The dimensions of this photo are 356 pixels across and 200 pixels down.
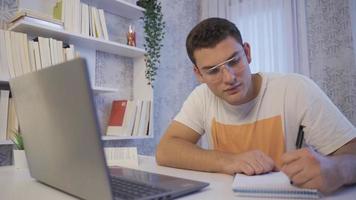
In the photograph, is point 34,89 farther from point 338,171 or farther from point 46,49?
point 46,49

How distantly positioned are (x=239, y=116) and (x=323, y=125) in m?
0.33

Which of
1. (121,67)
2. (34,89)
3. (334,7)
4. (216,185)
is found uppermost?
(334,7)

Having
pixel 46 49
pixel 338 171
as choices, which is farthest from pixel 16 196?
pixel 46 49

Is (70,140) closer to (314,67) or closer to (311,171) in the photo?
(311,171)

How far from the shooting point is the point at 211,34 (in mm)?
1103

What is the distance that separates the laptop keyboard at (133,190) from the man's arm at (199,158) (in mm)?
294

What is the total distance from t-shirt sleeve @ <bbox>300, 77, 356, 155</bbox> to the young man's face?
0.80ft

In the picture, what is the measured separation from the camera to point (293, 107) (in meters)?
1.10

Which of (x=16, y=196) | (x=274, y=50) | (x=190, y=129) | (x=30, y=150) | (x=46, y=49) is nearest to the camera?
(x=16, y=196)

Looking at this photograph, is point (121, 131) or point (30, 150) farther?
point (121, 131)

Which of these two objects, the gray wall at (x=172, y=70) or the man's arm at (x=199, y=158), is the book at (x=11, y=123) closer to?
the man's arm at (x=199, y=158)

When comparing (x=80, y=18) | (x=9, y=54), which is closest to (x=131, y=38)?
(x=80, y=18)

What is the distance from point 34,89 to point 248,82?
0.80 metres

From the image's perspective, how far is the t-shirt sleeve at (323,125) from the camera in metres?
0.94
